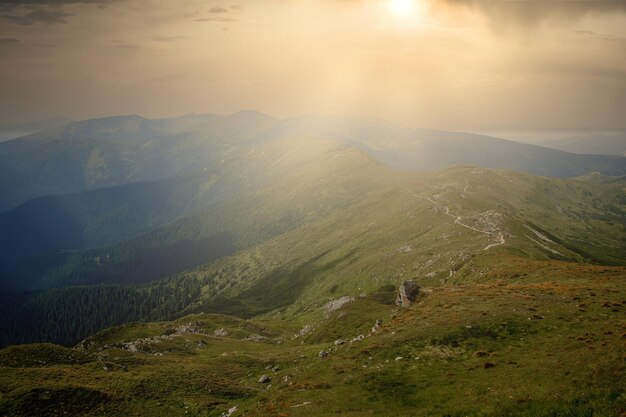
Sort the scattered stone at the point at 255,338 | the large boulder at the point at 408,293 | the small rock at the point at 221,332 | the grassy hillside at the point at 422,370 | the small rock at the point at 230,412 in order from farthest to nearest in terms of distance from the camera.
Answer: the small rock at the point at 221,332, the scattered stone at the point at 255,338, the large boulder at the point at 408,293, the small rock at the point at 230,412, the grassy hillside at the point at 422,370

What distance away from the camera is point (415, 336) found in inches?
1870

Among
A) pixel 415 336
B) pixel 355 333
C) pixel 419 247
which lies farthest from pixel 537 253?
pixel 415 336

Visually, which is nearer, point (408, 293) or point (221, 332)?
point (408, 293)

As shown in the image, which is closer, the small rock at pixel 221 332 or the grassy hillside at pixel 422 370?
the grassy hillside at pixel 422 370

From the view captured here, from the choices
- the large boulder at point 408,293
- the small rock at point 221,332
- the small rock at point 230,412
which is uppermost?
the small rock at point 230,412

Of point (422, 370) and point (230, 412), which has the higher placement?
point (422, 370)

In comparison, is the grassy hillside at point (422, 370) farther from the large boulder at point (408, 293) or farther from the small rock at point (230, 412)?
the large boulder at point (408, 293)

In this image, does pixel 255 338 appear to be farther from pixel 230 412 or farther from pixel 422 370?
pixel 422 370

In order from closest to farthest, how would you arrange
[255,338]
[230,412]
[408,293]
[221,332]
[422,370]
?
[422,370] → [230,412] → [408,293] → [255,338] → [221,332]

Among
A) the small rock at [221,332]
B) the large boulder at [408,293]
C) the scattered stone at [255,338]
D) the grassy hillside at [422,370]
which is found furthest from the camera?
the small rock at [221,332]

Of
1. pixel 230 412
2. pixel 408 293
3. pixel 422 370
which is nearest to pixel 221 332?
pixel 408 293

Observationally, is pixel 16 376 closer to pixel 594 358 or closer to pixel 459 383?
pixel 459 383

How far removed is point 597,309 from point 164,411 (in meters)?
55.2

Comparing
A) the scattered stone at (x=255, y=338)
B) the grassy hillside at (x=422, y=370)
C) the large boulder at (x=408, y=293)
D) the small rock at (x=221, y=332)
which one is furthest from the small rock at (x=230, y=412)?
the small rock at (x=221, y=332)
